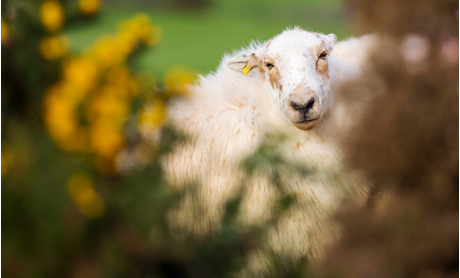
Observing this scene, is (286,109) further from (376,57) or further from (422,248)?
(422,248)

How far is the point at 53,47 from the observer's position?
1.21 metres

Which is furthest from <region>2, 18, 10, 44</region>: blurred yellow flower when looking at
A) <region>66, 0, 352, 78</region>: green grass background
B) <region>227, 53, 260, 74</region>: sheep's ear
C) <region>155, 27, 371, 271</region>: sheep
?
<region>66, 0, 352, 78</region>: green grass background

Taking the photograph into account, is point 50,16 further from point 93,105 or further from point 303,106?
point 303,106

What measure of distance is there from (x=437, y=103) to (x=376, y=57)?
0.46m

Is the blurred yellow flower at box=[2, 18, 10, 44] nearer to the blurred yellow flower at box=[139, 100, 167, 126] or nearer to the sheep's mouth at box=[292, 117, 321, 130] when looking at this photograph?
the blurred yellow flower at box=[139, 100, 167, 126]

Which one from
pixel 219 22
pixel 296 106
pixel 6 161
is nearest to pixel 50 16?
pixel 6 161

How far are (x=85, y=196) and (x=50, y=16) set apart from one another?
2.09 ft

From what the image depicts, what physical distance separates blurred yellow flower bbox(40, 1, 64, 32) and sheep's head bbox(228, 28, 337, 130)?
1836 millimetres

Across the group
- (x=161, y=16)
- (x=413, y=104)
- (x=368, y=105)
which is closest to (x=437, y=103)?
(x=413, y=104)

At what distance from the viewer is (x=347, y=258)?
1.24 m

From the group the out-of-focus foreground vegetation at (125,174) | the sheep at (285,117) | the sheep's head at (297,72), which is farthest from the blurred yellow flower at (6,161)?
the sheep's head at (297,72)

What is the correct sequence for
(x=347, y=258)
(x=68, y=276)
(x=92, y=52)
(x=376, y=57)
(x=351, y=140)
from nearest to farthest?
(x=68, y=276) → (x=347, y=258) → (x=92, y=52) → (x=376, y=57) → (x=351, y=140)

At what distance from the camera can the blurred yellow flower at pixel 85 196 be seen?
846 mm

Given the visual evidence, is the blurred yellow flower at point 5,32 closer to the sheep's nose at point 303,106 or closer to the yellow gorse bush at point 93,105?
the yellow gorse bush at point 93,105
